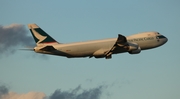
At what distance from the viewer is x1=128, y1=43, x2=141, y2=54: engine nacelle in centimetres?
8288

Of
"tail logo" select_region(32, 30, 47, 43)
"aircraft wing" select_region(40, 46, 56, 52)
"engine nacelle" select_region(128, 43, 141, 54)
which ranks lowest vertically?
"engine nacelle" select_region(128, 43, 141, 54)

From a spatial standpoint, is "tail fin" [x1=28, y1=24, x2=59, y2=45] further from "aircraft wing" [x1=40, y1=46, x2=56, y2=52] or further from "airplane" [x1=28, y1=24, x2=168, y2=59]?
"aircraft wing" [x1=40, y1=46, x2=56, y2=52]

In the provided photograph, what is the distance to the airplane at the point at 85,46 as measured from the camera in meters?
79.6

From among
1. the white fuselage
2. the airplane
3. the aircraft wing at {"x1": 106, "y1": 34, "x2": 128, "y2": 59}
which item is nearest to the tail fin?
the airplane

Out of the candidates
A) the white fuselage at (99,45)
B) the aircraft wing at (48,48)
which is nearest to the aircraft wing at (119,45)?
the white fuselage at (99,45)

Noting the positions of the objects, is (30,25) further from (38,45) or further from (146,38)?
(146,38)

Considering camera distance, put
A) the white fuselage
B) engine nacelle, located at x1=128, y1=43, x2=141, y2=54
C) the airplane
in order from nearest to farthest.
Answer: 1. the airplane
2. the white fuselage
3. engine nacelle, located at x1=128, y1=43, x2=141, y2=54

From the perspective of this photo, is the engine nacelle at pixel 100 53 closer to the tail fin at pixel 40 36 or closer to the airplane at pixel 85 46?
the airplane at pixel 85 46

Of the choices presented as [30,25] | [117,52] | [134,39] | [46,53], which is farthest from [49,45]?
[134,39]

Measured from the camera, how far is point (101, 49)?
82.8 m

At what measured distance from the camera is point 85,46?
81.1 metres

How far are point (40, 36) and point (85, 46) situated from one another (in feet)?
35.8

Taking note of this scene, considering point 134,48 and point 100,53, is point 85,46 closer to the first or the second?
point 100,53

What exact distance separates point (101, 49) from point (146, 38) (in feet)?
43.4
